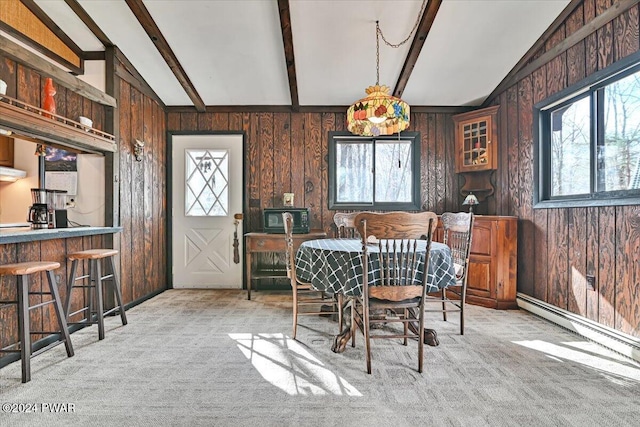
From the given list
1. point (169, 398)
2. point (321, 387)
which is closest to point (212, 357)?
point (169, 398)

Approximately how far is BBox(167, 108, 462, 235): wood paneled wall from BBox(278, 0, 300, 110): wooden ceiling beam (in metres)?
0.48

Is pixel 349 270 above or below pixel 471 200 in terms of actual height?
below

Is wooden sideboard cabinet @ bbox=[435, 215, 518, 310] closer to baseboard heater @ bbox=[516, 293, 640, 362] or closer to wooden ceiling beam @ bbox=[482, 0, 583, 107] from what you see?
baseboard heater @ bbox=[516, 293, 640, 362]

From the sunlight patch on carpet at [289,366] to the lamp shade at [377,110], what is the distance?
5.63ft

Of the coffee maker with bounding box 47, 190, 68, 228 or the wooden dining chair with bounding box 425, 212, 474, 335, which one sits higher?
the coffee maker with bounding box 47, 190, 68, 228

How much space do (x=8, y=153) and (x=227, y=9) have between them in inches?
106

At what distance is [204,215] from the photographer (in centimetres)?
438

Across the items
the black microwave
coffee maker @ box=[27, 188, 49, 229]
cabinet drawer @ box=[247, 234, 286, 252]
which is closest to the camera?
coffee maker @ box=[27, 188, 49, 229]

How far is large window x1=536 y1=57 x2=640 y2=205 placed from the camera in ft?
7.66

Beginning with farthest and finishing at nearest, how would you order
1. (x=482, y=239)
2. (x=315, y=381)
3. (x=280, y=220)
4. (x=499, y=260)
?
(x=280, y=220), (x=482, y=239), (x=499, y=260), (x=315, y=381)

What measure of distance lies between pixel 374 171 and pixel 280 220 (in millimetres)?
1444

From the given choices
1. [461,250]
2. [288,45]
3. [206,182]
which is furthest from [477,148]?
[206,182]

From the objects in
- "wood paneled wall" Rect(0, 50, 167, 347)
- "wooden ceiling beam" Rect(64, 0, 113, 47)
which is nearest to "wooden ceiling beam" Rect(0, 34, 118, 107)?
"wood paneled wall" Rect(0, 50, 167, 347)

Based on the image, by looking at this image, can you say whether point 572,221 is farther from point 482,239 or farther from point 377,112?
point 377,112
